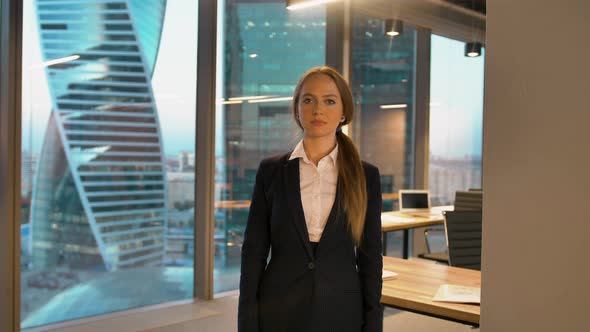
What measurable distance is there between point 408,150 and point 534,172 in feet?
20.0

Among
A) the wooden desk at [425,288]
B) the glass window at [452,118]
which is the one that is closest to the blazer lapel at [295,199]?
the wooden desk at [425,288]

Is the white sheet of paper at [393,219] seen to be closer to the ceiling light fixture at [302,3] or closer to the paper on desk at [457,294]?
the ceiling light fixture at [302,3]

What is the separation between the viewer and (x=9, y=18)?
361 centimetres

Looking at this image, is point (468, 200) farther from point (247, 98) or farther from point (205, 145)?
point (205, 145)

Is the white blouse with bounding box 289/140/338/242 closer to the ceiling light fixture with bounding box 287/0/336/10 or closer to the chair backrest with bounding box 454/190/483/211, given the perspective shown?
the ceiling light fixture with bounding box 287/0/336/10

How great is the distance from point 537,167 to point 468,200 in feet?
15.2

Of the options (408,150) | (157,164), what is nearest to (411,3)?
(408,150)

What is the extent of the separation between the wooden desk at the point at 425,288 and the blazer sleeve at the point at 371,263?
46 cm

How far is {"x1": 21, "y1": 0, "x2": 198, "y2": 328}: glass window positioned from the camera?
3.88 m

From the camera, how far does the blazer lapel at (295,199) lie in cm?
161

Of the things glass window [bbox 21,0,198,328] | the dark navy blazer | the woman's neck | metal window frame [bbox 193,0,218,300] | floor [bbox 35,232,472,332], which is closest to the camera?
the dark navy blazer

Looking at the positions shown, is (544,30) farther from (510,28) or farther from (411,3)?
(411,3)

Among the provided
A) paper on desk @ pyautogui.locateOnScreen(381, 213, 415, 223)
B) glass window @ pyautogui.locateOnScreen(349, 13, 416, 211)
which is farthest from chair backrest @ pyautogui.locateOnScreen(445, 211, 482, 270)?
glass window @ pyautogui.locateOnScreen(349, 13, 416, 211)

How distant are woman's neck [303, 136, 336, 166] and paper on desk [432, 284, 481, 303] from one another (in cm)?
81
